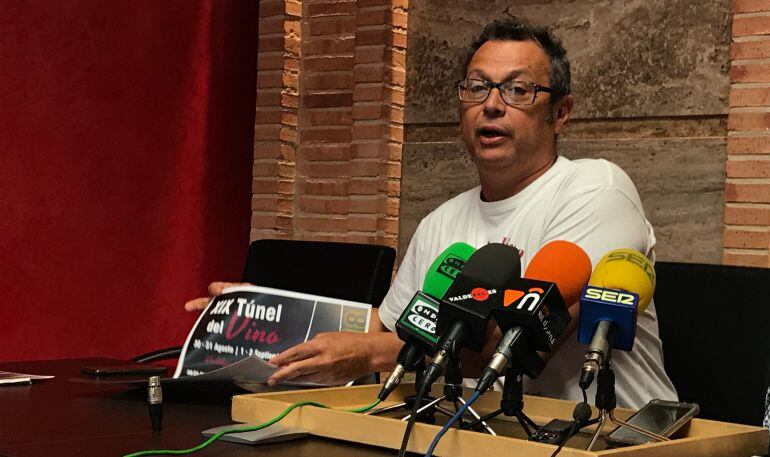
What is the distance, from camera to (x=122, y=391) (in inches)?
81.4

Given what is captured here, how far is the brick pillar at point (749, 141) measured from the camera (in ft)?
11.1

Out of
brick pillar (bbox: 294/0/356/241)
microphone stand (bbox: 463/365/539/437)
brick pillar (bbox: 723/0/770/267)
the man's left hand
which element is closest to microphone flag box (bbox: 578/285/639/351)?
microphone stand (bbox: 463/365/539/437)

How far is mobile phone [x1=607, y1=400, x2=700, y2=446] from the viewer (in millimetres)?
1375

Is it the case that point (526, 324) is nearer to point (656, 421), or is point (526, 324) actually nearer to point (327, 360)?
point (656, 421)

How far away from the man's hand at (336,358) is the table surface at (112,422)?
13 cm

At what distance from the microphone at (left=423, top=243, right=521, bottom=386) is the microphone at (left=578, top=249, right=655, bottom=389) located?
0.35 feet

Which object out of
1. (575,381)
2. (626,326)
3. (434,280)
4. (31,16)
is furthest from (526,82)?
(31,16)

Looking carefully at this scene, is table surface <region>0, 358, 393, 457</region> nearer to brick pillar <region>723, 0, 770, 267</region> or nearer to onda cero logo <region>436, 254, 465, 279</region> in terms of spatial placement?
onda cero logo <region>436, 254, 465, 279</region>

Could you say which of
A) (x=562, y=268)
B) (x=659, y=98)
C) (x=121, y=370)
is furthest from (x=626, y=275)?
(x=659, y=98)

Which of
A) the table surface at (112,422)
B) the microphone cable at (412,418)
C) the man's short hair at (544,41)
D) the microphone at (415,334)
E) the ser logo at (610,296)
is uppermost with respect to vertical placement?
the man's short hair at (544,41)

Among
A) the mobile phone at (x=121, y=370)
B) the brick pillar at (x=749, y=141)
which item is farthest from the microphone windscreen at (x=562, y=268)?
the brick pillar at (x=749, y=141)

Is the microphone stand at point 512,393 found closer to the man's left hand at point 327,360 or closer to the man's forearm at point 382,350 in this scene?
the man's left hand at point 327,360

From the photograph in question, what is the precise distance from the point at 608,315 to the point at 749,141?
2341 millimetres

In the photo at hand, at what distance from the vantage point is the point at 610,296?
4.25ft
